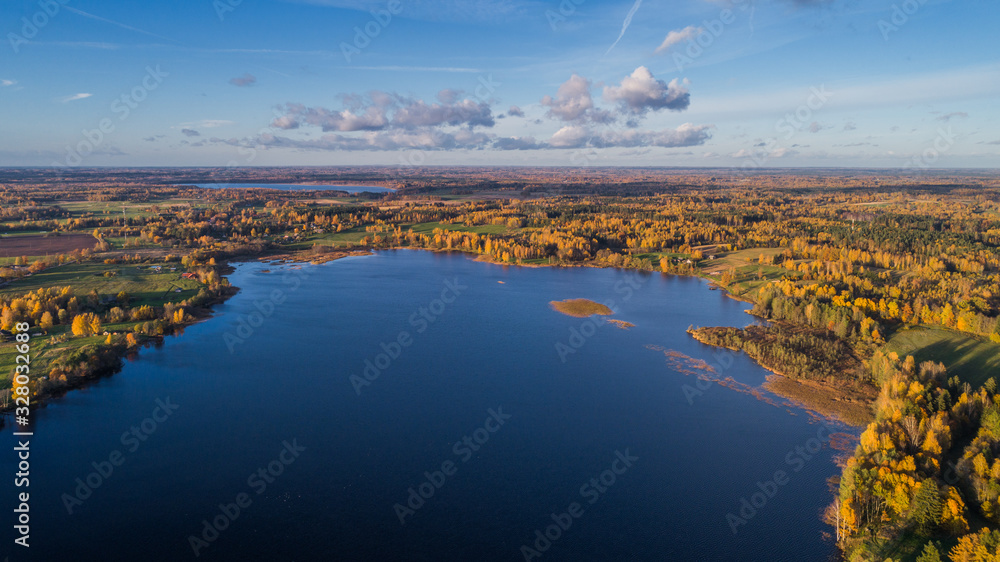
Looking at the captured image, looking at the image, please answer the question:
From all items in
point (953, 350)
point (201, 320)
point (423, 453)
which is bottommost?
point (423, 453)

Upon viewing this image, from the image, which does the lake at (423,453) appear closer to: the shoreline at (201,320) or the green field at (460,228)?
the shoreline at (201,320)

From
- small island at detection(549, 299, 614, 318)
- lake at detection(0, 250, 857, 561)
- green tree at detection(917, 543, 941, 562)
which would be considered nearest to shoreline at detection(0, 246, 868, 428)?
lake at detection(0, 250, 857, 561)

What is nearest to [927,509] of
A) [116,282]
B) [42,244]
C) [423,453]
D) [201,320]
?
[423,453]

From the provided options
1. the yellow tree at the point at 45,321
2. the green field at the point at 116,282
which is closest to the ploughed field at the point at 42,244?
the green field at the point at 116,282

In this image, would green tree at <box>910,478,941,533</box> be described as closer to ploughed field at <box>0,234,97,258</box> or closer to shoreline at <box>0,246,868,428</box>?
shoreline at <box>0,246,868,428</box>

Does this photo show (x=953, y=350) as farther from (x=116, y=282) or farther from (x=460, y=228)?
(x=460, y=228)
